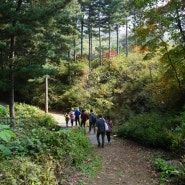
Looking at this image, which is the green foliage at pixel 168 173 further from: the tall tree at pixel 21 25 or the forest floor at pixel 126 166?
the tall tree at pixel 21 25

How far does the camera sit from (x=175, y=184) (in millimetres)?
6848

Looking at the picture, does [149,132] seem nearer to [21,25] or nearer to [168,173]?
[168,173]

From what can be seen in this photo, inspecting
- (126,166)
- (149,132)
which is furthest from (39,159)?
(149,132)

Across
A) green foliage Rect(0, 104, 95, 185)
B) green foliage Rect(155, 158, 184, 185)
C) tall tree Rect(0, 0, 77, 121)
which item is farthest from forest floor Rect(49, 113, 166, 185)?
tall tree Rect(0, 0, 77, 121)

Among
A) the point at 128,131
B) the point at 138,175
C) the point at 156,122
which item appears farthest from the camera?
the point at 128,131

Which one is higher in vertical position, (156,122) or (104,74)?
(104,74)

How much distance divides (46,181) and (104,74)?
2544 centimetres

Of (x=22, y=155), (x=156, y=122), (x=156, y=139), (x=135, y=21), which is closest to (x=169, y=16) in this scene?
(x=135, y=21)

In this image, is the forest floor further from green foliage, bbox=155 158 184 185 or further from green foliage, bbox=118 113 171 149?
green foliage, bbox=118 113 171 149

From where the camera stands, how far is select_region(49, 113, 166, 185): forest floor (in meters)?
7.32

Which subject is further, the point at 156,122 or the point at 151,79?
the point at 151,79

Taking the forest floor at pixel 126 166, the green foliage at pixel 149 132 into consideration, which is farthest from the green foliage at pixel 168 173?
the green foliage at pixel 149 132

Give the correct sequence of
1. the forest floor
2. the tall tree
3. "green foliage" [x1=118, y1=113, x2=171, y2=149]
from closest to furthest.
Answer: the forest floor → "green foliage" [x1=118, y1=113, x2=171, y2=149] → the tall tree

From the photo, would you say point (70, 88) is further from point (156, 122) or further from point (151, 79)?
point (156, 122)
